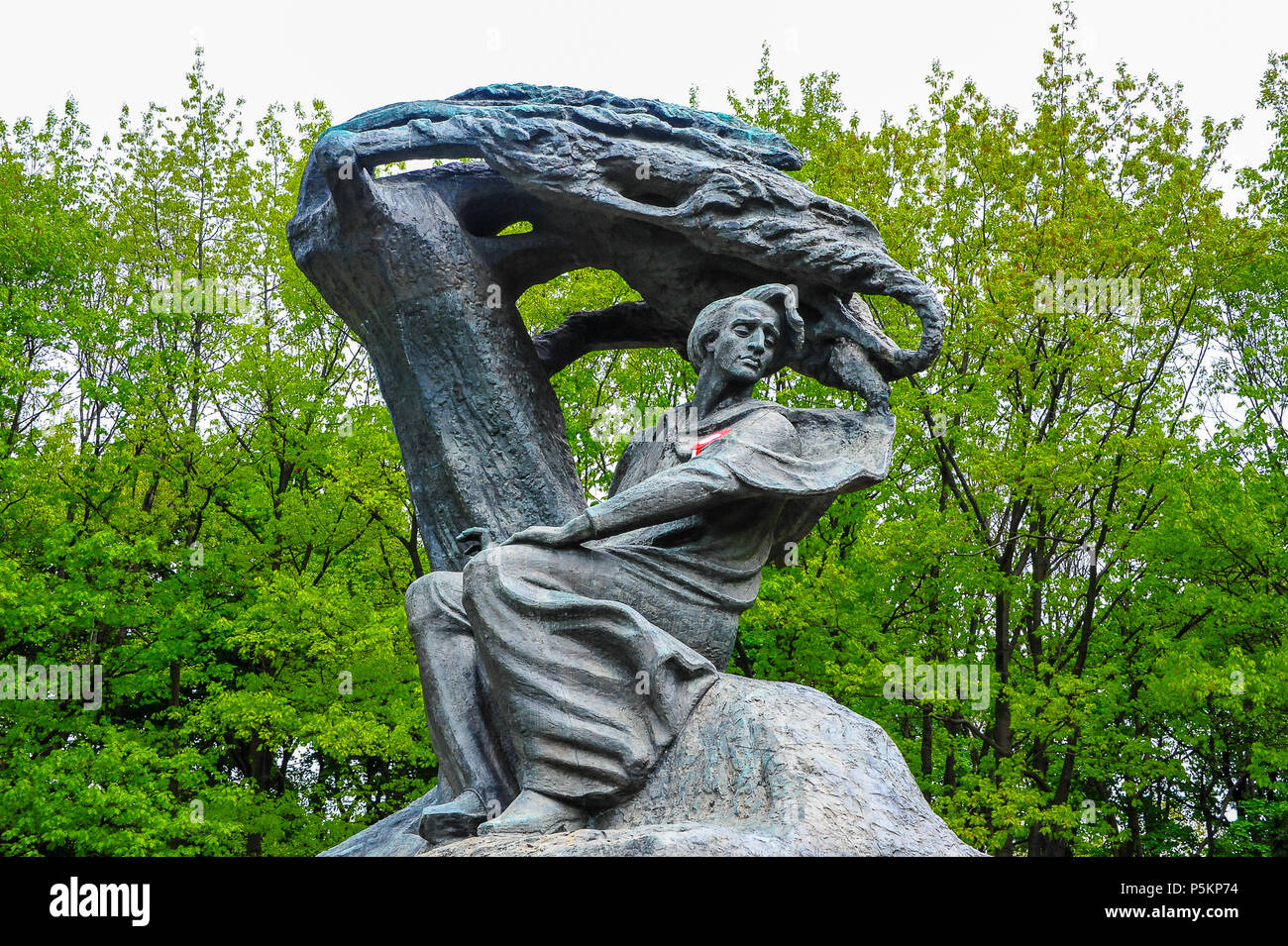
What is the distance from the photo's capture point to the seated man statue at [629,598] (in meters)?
5.17

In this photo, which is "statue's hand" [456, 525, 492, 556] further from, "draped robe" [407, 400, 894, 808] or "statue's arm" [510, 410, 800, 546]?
"statue's arm" [510, 410, 800, 546]

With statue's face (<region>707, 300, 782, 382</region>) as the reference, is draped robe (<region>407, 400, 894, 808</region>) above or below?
below

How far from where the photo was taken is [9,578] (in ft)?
44.9

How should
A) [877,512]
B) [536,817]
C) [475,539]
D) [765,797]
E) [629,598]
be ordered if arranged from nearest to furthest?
[765,797] → [536,817] → [629,598] → [475,539] → [877,512]

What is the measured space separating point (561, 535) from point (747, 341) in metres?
1.23

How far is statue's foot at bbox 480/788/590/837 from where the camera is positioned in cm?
494

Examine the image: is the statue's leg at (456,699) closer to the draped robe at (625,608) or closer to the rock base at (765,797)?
the draped robe at (625,608)

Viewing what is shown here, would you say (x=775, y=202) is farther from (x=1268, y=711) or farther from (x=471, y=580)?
(x=1268, y=711)

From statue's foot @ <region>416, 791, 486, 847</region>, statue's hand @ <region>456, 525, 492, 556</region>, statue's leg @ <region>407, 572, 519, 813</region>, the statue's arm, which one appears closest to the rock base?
statue's foot @ <region>416, 791, 486, 847</region>

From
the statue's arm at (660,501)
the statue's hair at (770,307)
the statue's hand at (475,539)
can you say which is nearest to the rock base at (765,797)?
the statue's arm at (660,501)

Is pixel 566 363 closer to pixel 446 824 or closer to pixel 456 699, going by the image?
pixel 456 699

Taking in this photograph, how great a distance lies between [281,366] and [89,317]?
8.16 ft

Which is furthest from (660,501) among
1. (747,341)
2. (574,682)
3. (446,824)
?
(446,824)

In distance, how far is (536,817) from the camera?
16.4 ft
